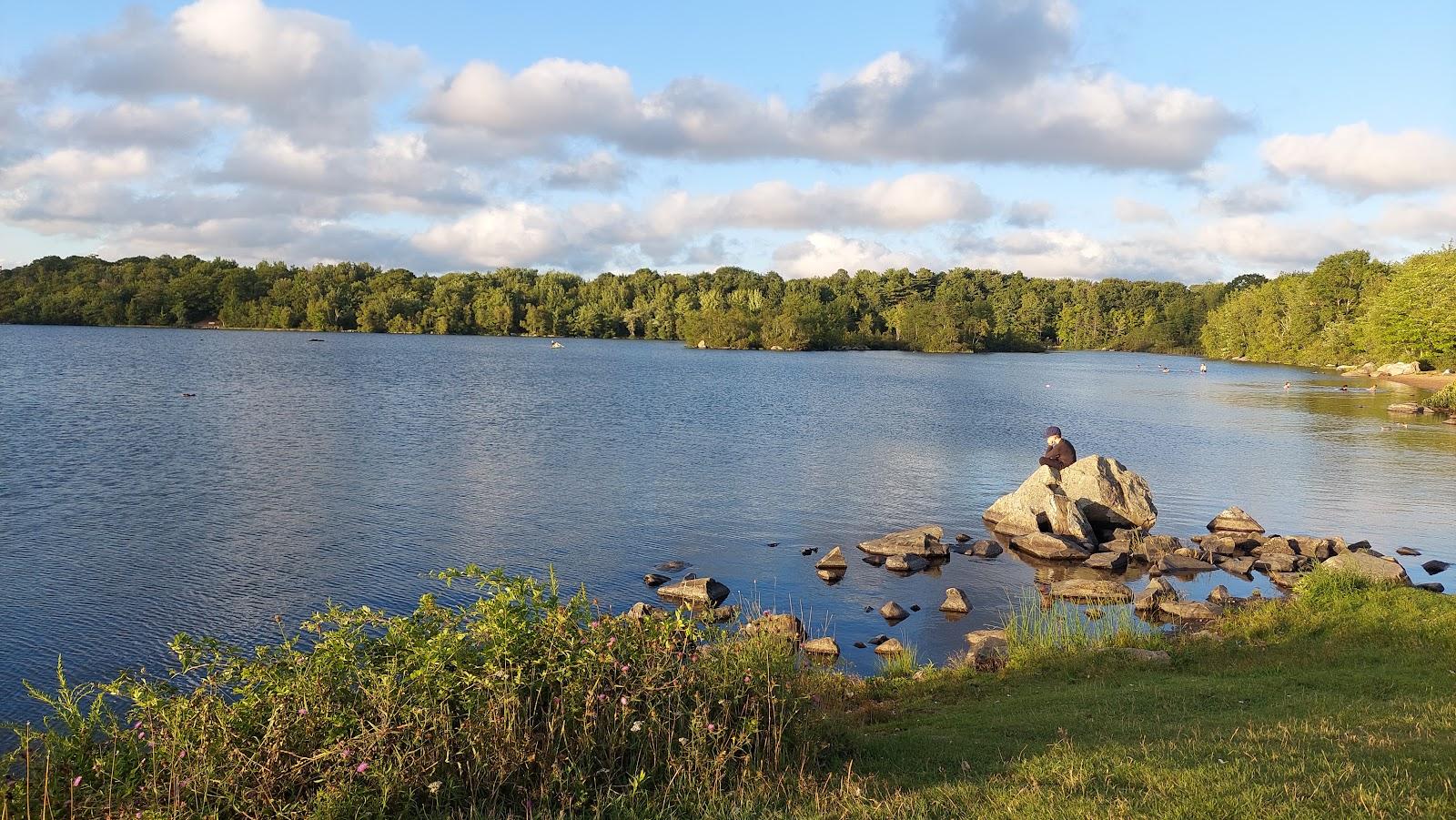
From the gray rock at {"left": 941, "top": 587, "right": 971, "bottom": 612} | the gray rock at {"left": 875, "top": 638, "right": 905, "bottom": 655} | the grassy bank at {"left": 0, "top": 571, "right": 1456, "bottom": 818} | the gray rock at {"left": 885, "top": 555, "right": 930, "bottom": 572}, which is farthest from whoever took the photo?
the gray rock at {"left": 885, "top": 555, "right": 930, "bottom": 572}

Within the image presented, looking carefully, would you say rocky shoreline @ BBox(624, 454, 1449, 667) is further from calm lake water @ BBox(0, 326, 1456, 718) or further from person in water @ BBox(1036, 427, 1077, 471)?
calm lake water @ BBox(0, 326, 1456, 718)

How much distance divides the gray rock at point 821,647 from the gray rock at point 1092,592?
7157mm

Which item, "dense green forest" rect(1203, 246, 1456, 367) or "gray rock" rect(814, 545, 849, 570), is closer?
"gray rock" rect(814, 545, 849, 570)

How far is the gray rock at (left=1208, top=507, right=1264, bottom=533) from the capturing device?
28484mm

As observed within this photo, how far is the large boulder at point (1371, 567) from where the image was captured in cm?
1969

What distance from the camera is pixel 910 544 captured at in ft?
85.2

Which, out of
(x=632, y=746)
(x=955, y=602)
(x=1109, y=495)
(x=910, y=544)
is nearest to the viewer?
(x=632, y=746)

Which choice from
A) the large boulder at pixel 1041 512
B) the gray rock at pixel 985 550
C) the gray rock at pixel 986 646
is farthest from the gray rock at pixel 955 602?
the large boulder at pixel 1041 512

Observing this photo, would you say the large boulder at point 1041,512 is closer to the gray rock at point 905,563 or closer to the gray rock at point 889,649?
the gray rock at point 905,563

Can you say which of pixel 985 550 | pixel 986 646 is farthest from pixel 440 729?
pixel 985 550

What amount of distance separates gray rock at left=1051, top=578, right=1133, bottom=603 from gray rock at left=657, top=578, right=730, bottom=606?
7.91 metres

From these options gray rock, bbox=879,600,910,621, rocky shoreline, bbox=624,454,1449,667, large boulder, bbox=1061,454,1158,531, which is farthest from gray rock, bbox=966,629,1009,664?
large boulder, bbox=1061,454,1158,531

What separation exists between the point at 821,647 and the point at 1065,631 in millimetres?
4574

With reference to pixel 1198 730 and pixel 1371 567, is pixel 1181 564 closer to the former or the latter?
pixel 1371 567
